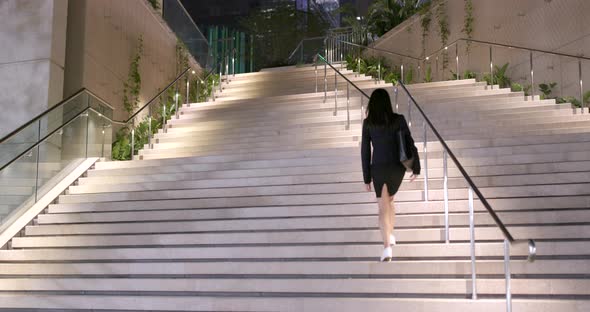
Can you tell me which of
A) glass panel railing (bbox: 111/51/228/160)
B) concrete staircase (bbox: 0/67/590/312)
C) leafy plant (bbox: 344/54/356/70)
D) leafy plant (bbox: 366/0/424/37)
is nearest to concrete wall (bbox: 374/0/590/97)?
leafy plant (bbox: 344/54/356/70)

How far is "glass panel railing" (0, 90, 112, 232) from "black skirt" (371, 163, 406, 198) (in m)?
4.46

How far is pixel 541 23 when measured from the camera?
12094 mm

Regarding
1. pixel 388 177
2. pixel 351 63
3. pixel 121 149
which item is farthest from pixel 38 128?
pixel 351 63

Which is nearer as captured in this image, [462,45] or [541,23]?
[541,23]

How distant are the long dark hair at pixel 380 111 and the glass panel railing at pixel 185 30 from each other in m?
12.0

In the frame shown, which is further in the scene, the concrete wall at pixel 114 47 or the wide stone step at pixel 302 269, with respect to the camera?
the concrete wall at pixel 114 47

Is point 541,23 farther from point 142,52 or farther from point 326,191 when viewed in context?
point 142,52

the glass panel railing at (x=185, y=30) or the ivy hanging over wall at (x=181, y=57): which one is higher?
the glass panel railing at (x=185, y=30)

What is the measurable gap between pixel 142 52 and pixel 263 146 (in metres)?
5.57

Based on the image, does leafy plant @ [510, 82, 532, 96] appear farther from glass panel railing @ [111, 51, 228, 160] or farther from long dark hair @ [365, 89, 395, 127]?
long dark hair @ [365, 89, 395, 127]

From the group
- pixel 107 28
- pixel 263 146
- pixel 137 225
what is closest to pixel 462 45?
pixel 263 146

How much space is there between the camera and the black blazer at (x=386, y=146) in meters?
4.80

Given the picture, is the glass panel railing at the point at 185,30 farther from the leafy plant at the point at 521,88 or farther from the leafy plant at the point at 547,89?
the leafy plant at the point at 547,89

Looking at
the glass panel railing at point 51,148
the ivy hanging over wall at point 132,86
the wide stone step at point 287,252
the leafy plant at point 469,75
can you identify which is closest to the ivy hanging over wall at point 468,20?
the leafy plant at point 469,75
